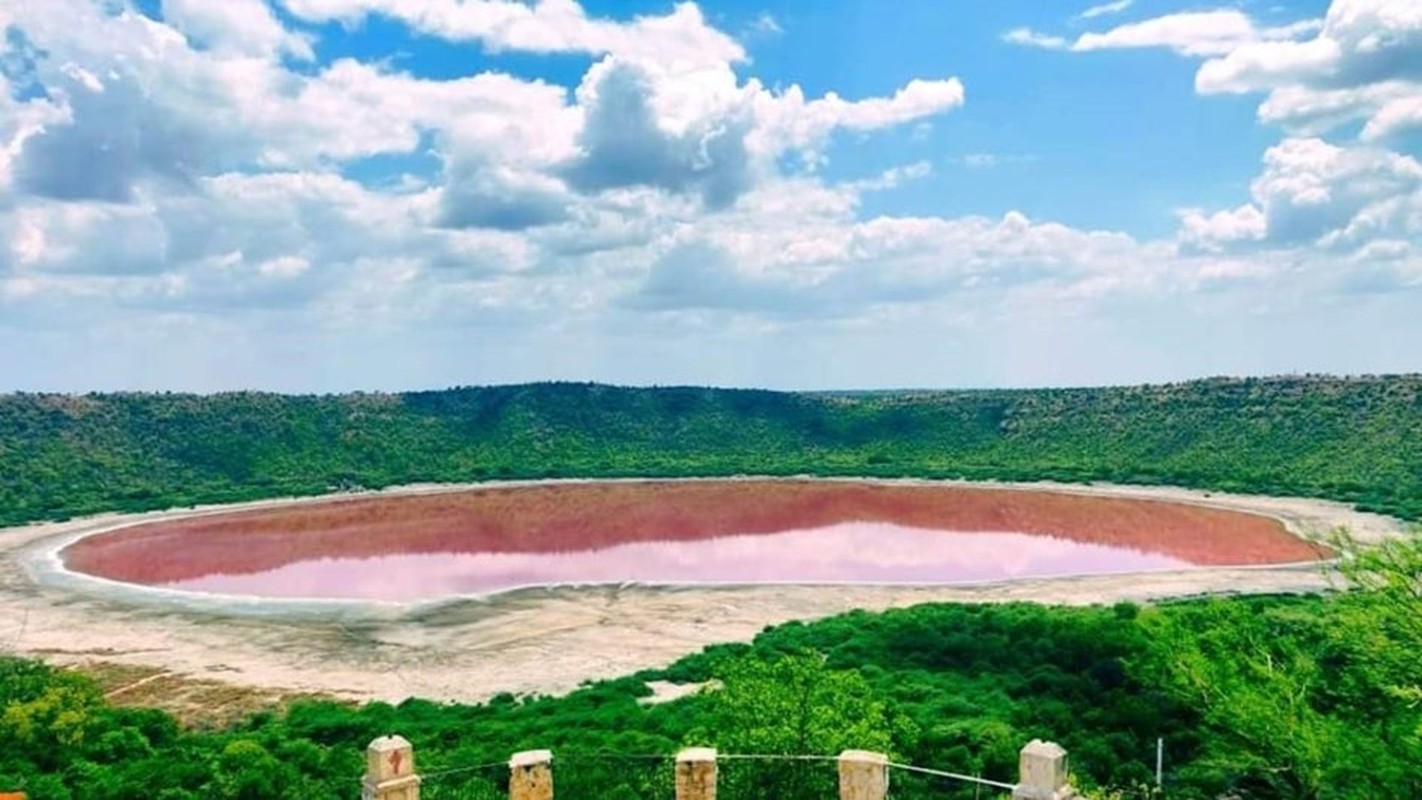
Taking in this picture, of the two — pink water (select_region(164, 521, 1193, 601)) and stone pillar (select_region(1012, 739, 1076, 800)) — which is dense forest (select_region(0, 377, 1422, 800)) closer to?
stone pillar (select_region(1012, 739, 1076, 800))

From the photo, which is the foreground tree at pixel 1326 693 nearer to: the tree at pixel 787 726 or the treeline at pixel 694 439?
the tree at pixel 787 726

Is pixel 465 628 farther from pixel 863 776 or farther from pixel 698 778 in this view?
pixel 863 776

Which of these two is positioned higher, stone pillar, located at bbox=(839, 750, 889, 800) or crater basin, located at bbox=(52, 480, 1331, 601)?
stone pillar, located at bbox=(839, 750, 889, 800)

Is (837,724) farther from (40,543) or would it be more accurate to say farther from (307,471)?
(307,471)

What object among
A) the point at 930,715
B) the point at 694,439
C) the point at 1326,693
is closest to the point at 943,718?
the point at 930,715

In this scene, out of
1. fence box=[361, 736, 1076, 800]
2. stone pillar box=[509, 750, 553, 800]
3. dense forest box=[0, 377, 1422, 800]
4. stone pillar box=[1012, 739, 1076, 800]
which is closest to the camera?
stone pillar box=[1012, 739, 1076, 800]

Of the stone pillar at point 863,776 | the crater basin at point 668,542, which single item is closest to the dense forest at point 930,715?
the stone pillar at point 863,776

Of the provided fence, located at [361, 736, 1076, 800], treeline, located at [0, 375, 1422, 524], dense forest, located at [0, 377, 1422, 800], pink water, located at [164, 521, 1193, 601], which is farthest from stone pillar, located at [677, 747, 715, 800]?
treeline, located at [0, 375, 1422, 524]
